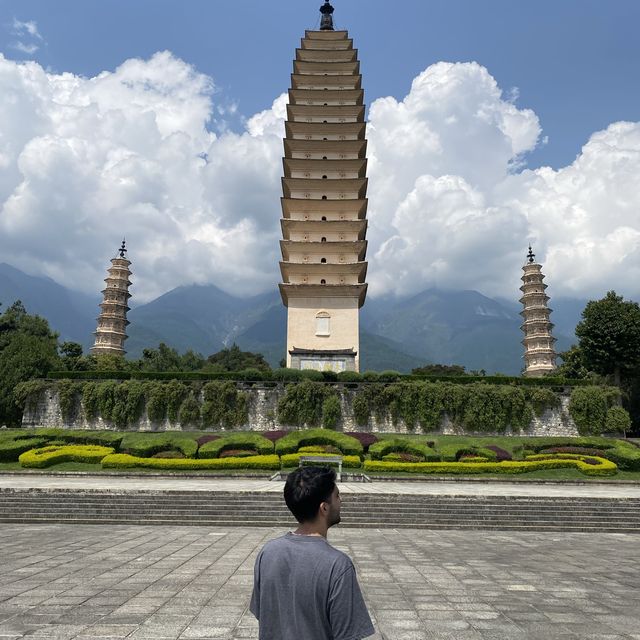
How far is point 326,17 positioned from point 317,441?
4740 centimetres

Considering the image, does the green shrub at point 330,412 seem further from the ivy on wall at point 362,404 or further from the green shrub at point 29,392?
the green shrub at point 29,392

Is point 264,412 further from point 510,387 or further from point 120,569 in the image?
point 120,569

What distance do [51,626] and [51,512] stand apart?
916cm

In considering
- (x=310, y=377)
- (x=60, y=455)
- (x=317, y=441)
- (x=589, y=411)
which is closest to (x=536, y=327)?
(x=589, y=411)

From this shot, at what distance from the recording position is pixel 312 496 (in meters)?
2.24

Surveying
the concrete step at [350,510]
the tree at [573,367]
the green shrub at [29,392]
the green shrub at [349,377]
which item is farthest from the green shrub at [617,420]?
the green shrub at [29,392]

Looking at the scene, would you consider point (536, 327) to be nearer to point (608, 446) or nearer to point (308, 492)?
point (608, 446)

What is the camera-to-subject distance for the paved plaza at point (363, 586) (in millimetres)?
4684

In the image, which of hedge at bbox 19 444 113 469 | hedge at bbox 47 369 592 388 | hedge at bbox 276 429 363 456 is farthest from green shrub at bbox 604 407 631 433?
hedge at bbox 19 444 113 469

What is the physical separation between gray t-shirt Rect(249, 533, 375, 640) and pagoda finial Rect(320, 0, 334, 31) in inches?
2264

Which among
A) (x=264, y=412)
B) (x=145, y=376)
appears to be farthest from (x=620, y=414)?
(x=145, y=376)

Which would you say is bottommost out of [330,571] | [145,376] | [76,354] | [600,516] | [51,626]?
[600,516]

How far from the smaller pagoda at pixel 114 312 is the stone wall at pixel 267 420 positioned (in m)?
21.9

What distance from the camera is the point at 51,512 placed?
40.5ft
